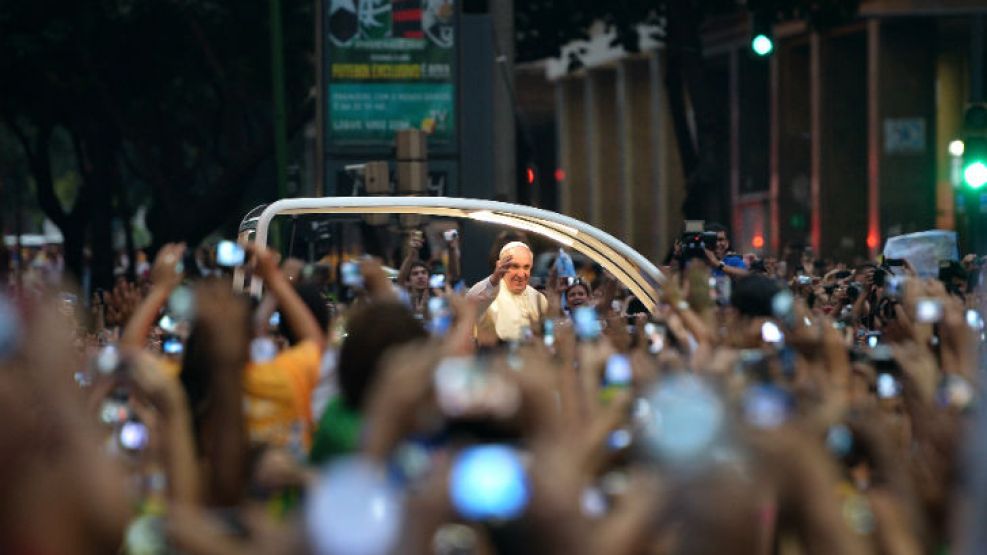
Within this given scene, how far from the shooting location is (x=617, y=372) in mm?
5957

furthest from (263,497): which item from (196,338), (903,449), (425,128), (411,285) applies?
(425,128)

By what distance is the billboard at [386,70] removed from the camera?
1059 inches

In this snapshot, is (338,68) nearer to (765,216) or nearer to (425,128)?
(425,128)

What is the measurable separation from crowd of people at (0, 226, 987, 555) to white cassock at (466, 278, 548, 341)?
10.2 ft

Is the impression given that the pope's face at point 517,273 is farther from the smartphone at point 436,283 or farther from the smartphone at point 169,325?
the smartphone at point 169,325

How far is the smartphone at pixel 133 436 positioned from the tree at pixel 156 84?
2698 centimetres

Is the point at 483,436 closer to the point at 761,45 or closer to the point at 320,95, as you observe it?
the point at 761,45

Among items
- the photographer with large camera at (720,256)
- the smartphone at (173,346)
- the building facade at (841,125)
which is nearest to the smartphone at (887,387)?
the smartphone at (173,346)

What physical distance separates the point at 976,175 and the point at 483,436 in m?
14.9

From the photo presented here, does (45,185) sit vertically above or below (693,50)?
below

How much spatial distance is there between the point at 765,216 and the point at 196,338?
33.3 metres

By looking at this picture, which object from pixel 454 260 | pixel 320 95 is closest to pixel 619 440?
pixel 454 260

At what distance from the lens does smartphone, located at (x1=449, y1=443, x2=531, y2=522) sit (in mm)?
3709

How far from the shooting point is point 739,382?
5.18 m
